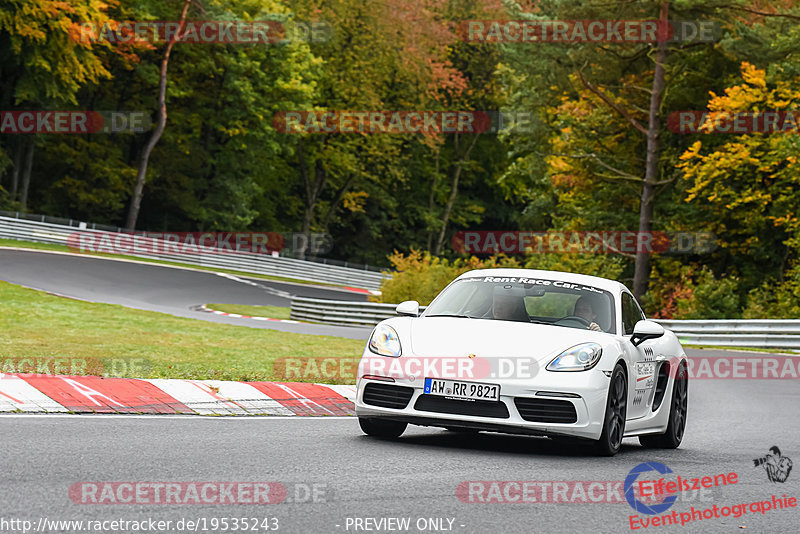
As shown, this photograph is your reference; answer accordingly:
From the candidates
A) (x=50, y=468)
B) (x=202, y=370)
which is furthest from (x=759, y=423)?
(x=50, y=468)

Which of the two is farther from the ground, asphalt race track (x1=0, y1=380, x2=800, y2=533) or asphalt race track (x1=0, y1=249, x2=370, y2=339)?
asphalt race track (x1=0, y1=380, x2=800, y2=533)

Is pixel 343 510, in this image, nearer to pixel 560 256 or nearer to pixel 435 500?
pixel 435 500

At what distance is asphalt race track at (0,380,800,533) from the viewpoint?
231 inches

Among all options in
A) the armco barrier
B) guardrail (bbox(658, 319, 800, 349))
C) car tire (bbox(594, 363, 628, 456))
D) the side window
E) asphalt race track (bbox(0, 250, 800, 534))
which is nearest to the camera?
asphalt race track (bbox(0, 250, 800, 534))

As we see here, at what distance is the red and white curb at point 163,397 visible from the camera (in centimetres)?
980

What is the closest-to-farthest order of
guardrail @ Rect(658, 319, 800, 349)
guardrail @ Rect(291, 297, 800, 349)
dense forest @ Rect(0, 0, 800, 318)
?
guardrail @ Rect(658, 319, 800, 349), guardrail @ Rect(291, 297, 800, 349), dense forest @ Rect(0, 0, 800, 318)

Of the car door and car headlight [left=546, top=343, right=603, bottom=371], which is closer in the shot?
car headlight [left=546, top=343, right=603, bottom=371]

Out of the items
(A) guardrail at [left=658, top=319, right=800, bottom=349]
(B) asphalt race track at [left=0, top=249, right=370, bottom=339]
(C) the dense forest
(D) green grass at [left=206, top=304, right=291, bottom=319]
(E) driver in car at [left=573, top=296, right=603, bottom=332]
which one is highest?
(C) the dense forest

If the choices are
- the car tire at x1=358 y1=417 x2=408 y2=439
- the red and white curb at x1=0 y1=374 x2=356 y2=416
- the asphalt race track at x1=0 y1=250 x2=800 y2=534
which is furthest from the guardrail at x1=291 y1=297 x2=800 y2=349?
the car tire at x1=358 y1=417 x2=408 y2=439

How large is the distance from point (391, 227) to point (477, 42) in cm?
1295

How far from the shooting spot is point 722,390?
17469mm

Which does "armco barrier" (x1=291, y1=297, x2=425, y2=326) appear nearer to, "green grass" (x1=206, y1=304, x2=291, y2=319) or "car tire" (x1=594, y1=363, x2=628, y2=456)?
"green grass" (x1=206, y1=304, x2=291, y2=319)

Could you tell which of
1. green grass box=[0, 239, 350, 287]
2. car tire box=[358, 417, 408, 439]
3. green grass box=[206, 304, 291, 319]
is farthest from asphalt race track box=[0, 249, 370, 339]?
car tire box=[358, 417, 408, 439]

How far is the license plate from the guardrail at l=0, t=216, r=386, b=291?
131ft
